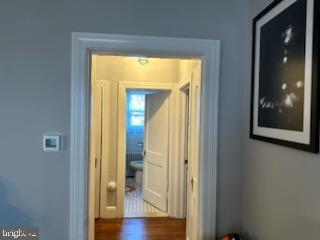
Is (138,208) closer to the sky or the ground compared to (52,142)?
closer to the ground

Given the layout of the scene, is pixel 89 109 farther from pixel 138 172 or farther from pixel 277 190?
pixel 138 172

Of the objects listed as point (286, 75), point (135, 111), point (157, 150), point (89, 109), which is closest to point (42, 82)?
point (89, 109)

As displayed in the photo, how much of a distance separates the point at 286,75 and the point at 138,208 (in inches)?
149

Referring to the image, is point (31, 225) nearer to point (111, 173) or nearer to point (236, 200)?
point (236, 200)

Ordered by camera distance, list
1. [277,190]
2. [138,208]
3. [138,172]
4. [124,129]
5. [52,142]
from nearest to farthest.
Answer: [277,190], [52,142], [124,129], [138,208], [138,172]

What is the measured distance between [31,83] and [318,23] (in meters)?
1.63

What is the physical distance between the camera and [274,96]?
1.51 meters

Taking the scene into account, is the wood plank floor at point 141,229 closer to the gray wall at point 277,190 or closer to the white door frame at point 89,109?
the white door frame at point 89,109

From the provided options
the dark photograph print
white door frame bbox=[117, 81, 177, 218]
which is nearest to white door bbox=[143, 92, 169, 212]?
white door frame bbox=[117, 81, 177, 218]

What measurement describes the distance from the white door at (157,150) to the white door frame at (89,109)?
2.46 m

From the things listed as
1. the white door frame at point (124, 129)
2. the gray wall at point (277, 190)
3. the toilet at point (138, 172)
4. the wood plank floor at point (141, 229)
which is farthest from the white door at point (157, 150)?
the gray wall at point (277, 190)

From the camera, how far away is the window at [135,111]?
6984 mm

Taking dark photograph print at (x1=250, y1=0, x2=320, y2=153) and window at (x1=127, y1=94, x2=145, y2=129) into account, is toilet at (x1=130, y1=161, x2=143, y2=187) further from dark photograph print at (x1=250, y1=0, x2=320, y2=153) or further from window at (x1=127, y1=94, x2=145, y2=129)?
dark photograph print at (x1=250, y1=0, x2=320, y2=153)

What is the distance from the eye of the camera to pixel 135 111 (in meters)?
7.02
